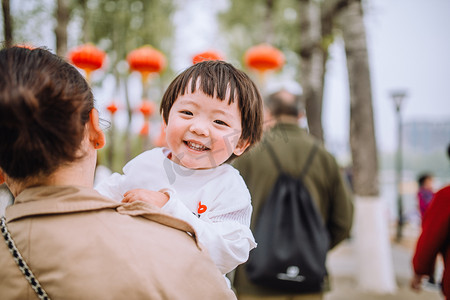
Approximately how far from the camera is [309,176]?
2.73 m

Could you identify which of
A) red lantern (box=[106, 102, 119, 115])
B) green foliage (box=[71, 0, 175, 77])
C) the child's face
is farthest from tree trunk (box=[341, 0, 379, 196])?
green foliage (box=[71, 0, 175, 77])

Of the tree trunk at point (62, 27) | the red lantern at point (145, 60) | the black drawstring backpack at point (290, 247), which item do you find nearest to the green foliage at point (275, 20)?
the red lantern at point (145, 60)

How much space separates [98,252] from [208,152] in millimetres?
544

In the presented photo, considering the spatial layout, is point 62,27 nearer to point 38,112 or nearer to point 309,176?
point 309,176

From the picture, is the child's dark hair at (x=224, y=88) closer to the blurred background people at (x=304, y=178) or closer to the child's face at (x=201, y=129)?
the child's face at (x=201, y=129)

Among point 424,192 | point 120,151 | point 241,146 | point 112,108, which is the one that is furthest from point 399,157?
point 120,151

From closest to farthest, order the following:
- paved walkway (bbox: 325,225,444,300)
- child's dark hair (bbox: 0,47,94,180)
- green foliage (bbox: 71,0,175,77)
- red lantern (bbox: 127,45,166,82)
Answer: child's dark hair (bbox: 0,47,94,180), paved walkway (bbox: 325,225,444,300), red lantern (bbox: 127,45,166,82), green foliage (bbox: 71,0,175,77)

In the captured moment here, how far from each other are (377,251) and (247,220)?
485 cm

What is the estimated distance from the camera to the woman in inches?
34.0

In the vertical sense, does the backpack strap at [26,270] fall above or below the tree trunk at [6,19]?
below

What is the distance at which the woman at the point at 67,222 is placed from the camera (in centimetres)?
86

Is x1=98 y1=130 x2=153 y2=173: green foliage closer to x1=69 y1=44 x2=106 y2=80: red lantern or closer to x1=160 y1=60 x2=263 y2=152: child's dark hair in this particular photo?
x1=69 y1=44 x2=106 y2=80: red lantern

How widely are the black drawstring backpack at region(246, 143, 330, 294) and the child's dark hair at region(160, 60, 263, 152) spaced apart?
3.84 ft

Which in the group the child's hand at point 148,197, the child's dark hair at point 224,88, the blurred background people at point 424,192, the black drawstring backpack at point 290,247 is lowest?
the blurred background people at point 424,192
